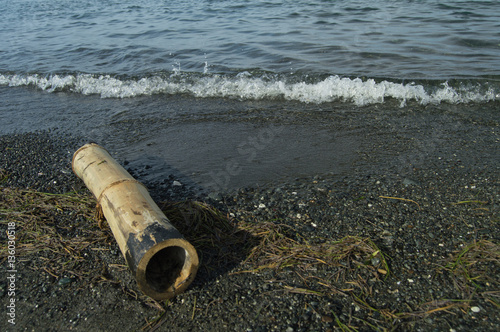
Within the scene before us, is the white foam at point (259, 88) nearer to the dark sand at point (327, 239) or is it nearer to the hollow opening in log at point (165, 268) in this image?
the dark sand at point (327, 239)

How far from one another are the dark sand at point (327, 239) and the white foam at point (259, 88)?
1548mm

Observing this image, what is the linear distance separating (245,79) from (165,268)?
5654mm

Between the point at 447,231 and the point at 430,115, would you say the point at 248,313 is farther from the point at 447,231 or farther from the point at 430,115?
the point at 430,115

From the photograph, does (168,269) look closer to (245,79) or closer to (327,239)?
(327,239)

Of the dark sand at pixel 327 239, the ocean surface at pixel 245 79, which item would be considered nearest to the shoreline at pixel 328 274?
the dark sand at pixel 327 239

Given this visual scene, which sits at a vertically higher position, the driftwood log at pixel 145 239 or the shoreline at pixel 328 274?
the driftwood log at pixel 145 239

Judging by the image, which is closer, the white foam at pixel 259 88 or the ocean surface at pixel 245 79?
the ocean surface at pixel 245 79

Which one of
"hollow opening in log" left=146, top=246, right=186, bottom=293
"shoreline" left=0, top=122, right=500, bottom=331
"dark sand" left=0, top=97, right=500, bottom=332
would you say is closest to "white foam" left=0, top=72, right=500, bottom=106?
"dark sand" left=0, top=97, right=500, bottom=332

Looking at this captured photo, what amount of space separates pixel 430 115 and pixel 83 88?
701cm

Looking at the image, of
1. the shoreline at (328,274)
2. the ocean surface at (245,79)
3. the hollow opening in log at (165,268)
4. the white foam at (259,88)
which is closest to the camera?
the shoreline at (328,274)

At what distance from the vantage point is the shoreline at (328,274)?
2529mm

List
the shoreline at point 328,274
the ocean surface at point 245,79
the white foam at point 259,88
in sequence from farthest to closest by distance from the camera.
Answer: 1. the white foam at point 259,88
2. the ocean surface at point 245,79
3. the shoreline at point 328,274

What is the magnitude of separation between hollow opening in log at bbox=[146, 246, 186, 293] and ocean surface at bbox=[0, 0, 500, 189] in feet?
4.67

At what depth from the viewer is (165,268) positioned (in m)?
A: 2.86
